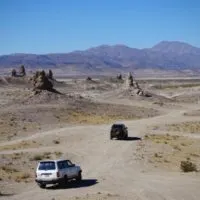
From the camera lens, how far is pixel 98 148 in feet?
186

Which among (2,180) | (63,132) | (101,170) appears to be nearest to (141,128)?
(63,132)

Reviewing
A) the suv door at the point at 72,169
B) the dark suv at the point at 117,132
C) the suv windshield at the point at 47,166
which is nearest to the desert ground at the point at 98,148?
the suv door at the point at 72,169

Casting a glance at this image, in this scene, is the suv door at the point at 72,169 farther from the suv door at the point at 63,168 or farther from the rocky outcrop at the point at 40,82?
the rocky outcrop at the point at 40,82

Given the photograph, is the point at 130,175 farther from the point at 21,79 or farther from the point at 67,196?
the point at 21,79

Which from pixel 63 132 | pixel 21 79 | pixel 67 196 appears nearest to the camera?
pixel 67 196

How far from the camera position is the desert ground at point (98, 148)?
33906mm

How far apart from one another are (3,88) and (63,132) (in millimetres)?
78137

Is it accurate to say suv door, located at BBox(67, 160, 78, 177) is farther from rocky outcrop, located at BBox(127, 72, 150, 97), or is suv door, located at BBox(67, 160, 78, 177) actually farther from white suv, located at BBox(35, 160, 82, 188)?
rocky outcrop, located at BBox(127, 72, 150, 97)

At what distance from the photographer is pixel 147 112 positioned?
10962 centimetres

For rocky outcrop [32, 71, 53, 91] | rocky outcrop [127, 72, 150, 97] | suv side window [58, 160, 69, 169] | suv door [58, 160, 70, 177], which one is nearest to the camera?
suv door [58, 160, 70, 177]

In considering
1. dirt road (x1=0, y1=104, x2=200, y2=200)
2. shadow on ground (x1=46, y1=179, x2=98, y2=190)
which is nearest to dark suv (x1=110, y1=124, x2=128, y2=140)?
dirt road (x1=0, y1=104, x2=200, y2=200)

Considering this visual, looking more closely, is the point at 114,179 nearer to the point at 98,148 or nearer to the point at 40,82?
the point at 98,148

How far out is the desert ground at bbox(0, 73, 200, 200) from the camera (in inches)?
1335

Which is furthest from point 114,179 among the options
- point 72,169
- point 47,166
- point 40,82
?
point 40,82
